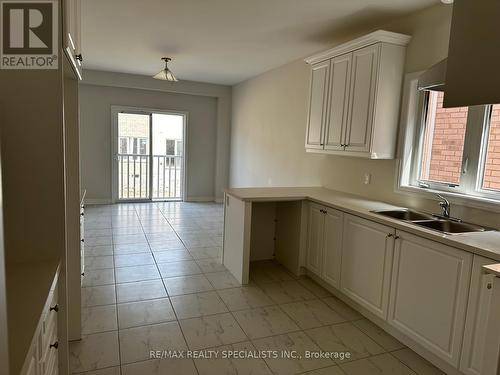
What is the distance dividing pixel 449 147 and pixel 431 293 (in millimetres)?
1313

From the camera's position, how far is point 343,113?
3445 mm

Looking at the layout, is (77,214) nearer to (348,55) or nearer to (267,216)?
(267,216)

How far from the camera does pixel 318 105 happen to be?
3824mm

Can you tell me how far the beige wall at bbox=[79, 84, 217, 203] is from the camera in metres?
6.73

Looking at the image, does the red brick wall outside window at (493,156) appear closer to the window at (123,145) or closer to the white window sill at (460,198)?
the white window sill at (460,198)

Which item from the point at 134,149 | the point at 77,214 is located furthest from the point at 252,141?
the point at 77,214

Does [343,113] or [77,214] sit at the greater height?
[343,113]

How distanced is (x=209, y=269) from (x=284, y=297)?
0.96m

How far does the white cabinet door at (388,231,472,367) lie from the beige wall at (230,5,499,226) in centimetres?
63

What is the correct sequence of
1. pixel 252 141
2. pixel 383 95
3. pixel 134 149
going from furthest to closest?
pixel 134 149, pixel 252 141, pixel 383 95

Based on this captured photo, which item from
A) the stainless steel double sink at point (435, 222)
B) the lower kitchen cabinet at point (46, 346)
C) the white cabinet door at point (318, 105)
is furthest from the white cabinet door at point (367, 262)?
the lower kitchen cabinet at point (46, 346)

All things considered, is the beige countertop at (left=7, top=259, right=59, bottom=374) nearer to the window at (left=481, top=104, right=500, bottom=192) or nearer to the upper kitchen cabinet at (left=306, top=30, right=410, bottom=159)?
the upper kitchen cabinet at (left=306, top=30, right=410, bottom=159)

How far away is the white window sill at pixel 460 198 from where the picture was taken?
2.41 meters

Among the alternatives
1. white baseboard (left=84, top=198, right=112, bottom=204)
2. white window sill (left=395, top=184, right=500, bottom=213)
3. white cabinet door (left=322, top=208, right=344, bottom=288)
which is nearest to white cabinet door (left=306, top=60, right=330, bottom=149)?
white cabinet door (left=322, top=208, right=344, bottom=288)
